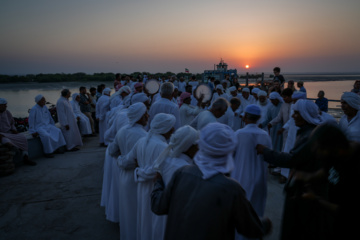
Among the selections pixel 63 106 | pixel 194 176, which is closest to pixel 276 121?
pixel 194 176

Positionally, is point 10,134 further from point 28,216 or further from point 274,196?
point 274,196

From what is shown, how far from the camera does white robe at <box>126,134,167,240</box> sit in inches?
99.6

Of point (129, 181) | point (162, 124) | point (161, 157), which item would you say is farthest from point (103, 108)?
point (161, 157)

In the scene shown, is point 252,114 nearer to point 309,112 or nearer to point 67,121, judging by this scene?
point 309,112

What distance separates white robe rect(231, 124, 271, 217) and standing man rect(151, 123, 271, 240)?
5.17 ft

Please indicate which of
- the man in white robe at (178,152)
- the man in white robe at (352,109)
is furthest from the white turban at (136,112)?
the man in white robe at (352,109)

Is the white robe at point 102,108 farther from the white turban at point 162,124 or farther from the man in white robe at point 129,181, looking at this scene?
the white turban at point 162,124

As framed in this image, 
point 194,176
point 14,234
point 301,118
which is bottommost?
point 14,234

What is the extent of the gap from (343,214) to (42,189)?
5438 mm

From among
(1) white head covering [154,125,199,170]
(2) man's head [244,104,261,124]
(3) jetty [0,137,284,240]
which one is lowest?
(3) jetty [0,137,284,240]

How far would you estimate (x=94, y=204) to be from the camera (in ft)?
15.0

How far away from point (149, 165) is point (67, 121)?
648 centimetres

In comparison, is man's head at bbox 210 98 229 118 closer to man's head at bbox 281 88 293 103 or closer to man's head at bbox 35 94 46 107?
man's head at bbox 281 88 293 103

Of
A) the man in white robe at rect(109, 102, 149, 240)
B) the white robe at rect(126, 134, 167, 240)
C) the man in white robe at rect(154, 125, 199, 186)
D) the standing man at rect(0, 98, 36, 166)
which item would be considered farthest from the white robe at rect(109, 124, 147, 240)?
the standing man at rect(0, 98, 36, 166)
